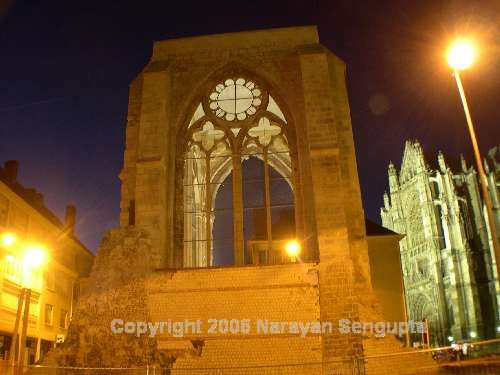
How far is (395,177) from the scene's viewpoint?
229ft

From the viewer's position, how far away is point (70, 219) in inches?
1282

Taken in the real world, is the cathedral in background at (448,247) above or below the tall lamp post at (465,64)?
above

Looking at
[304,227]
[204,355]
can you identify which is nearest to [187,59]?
[304,227]

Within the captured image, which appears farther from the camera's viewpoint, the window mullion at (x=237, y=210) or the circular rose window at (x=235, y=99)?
the circular rose window at (x=235, y=99)

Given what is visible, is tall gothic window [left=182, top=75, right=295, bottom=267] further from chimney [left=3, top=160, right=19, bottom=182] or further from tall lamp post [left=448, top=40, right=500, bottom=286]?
chimney [left=3, top=160, right=19, bottom=182]

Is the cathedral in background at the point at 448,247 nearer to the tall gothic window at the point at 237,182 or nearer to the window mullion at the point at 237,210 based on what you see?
the tall gothic window at the point at 237,182

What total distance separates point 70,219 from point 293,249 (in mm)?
22197

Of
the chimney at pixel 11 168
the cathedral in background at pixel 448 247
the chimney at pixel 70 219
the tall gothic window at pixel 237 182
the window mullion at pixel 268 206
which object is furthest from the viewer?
the cathedral in background at pixel 448 247

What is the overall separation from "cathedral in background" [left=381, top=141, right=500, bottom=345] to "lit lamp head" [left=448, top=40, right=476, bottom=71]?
45.0m

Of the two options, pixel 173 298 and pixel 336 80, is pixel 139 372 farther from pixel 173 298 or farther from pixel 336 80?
pixel 336 80

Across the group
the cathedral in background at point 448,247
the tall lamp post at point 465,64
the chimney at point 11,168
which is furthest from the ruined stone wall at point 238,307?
the cathedral in background at point 448,247

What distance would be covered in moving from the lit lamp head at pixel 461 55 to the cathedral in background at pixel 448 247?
45.0 m

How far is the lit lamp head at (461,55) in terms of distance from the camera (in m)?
9.30

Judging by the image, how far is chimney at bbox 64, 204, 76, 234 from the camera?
105ft
